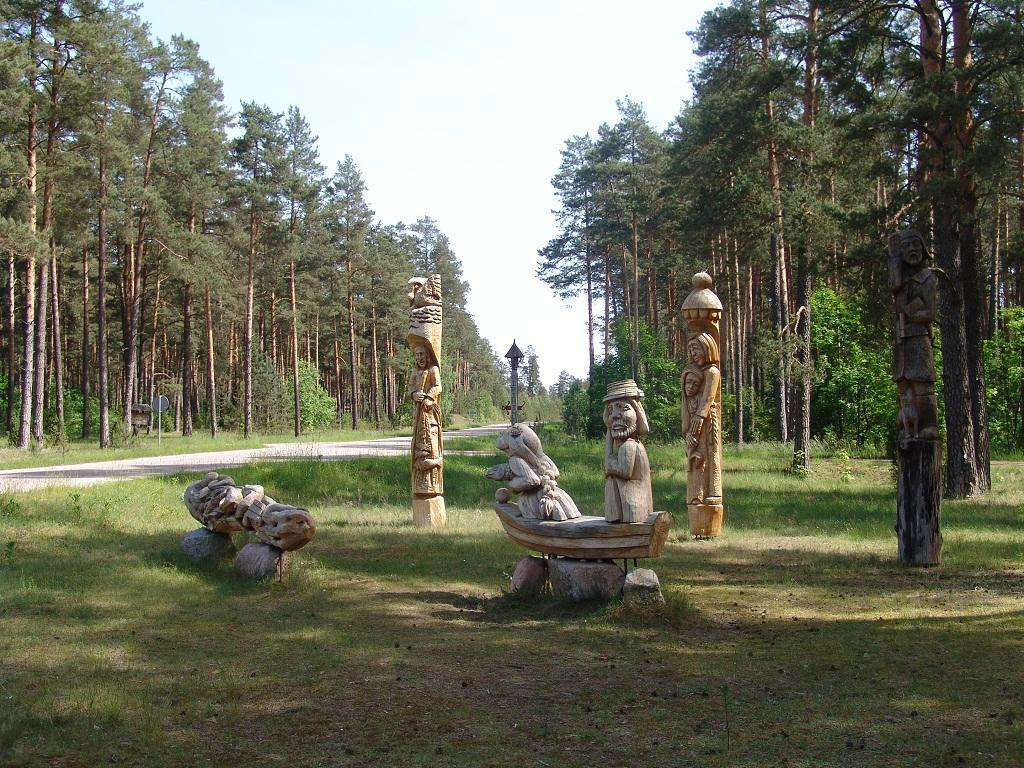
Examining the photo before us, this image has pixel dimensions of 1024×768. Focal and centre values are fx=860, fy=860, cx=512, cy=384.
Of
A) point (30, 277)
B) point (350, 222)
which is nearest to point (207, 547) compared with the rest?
point (30, 277)

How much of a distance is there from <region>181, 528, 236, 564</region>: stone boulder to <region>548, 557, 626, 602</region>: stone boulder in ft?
15.5

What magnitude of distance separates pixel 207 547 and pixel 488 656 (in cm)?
534

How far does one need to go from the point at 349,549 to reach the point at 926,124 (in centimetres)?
1396

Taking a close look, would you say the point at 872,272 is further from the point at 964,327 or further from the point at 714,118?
the point at 714,118

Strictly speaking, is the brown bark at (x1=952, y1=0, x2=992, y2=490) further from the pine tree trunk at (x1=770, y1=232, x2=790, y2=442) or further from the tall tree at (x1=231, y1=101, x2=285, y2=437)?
the tall tree at (x1=231, y1=101, x2=285, y2=437)

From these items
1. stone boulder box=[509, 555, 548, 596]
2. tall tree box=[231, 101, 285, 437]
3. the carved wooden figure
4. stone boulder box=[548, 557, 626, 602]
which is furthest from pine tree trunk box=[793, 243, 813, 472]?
tall tree box=[231, 101, 285, 437]

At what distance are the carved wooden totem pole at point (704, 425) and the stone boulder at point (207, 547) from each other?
23.3 feet

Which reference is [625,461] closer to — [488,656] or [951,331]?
[488,656]

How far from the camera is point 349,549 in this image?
41.5 ft

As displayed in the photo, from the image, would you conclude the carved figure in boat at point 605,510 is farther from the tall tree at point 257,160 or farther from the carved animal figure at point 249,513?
the tall tree at point 257,160

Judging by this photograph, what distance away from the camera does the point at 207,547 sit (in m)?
11.0

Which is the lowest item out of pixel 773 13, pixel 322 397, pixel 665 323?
pixel 322 397

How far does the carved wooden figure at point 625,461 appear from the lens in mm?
8562

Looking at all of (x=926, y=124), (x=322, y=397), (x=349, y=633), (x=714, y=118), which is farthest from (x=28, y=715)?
(x=322, y=397)
